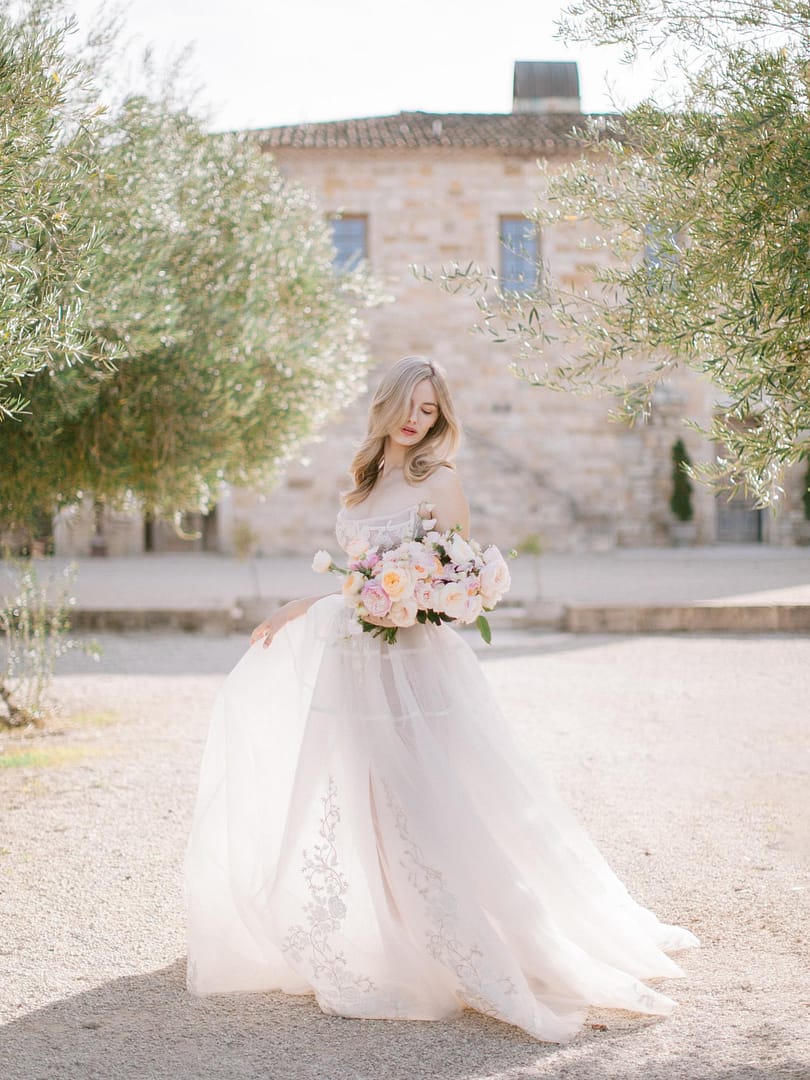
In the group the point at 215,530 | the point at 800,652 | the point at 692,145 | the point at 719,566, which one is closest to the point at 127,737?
the point at 692,145

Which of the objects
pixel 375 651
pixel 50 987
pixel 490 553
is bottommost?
pixel 50 987

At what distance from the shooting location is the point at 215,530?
24.8 m

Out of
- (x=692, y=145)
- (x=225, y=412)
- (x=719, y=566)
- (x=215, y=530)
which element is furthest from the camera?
(x=215, y=530)

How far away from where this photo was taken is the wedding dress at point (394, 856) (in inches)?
134

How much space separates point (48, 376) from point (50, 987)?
4.17m

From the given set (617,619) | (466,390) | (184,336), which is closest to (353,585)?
(184,336)

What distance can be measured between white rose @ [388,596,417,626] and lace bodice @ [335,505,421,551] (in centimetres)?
23

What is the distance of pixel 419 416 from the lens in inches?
149

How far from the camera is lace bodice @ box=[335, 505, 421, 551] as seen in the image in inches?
145

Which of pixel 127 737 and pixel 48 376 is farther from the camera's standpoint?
pixel 127 737

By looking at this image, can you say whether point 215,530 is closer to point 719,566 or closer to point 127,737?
point 719,566

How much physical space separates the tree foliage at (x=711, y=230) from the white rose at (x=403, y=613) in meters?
1.36

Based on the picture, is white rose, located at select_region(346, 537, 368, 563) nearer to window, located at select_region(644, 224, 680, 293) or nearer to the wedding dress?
the wedding dress

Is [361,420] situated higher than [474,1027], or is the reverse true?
[361,420]
